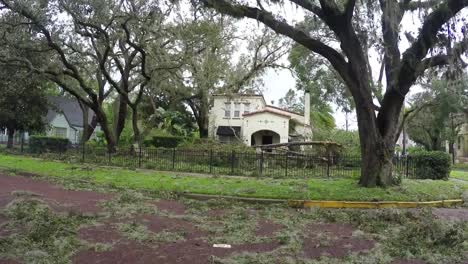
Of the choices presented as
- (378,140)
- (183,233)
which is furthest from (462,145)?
(183,233)

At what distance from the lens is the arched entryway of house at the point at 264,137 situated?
40.6 m

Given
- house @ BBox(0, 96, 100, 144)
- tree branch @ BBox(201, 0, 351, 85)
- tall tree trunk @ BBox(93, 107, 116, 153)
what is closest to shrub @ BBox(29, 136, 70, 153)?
tall tree trunk @ BBox(93, 107, 116, 153)

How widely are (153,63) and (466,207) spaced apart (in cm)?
1995

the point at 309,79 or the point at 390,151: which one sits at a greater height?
the point at 309,79

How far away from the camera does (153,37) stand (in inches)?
1049

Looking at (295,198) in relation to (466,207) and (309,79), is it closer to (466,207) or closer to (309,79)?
(466,207)

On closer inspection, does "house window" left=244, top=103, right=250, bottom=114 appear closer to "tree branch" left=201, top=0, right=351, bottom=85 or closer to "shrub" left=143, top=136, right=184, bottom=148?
"shrub" left=143, top=136, right=184, bottom=148

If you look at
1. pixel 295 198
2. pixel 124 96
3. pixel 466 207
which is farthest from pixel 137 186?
pixel 124 96

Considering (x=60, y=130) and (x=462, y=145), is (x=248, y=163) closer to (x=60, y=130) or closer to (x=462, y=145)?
(x=60, y=130)

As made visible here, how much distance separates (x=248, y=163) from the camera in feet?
75.3

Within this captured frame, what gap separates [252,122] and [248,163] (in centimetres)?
1690

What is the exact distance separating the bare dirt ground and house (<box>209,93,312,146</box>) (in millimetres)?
26026

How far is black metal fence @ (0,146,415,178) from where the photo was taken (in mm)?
21469

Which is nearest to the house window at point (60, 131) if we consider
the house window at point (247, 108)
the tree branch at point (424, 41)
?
the house window at point (247, 108)
